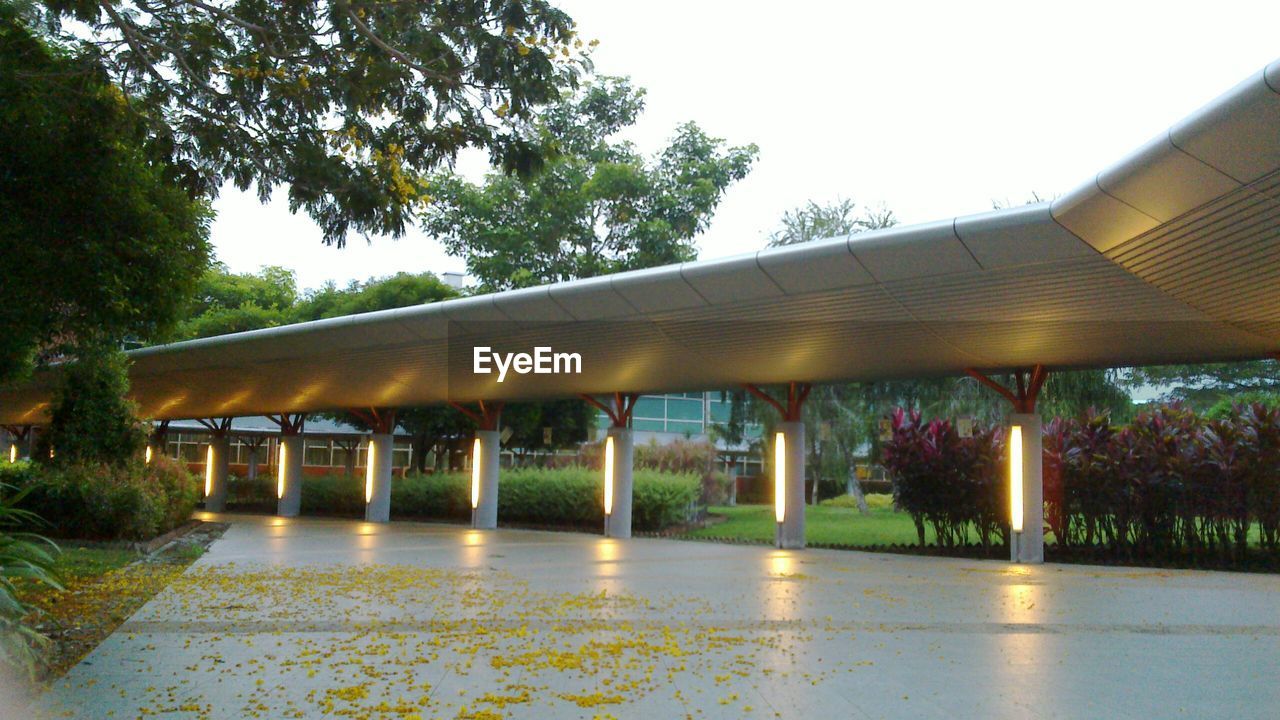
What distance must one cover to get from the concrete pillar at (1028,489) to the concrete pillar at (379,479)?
15.6m

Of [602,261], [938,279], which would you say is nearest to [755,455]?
[602,261]

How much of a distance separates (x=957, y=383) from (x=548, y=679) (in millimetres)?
21735

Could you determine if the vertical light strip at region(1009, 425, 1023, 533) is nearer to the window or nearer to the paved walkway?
the paved walkway

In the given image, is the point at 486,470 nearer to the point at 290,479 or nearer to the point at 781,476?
the point at 781,476

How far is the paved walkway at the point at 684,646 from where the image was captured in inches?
199

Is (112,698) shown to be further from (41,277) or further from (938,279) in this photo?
(938,279)

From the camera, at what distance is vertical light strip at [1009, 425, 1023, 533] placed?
14.1 metres

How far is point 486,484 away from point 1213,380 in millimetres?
24705

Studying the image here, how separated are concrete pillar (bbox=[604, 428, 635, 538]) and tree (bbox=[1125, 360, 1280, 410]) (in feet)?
66.0

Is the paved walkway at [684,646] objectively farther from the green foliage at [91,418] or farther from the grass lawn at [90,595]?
the green foliage at [91,418]

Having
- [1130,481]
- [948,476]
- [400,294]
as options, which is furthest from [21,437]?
[1130,481]

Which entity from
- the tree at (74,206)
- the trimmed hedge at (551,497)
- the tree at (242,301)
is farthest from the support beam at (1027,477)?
the tree at (242,301)

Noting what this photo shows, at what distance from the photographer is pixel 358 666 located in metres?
5.87

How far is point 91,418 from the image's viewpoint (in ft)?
52.6
